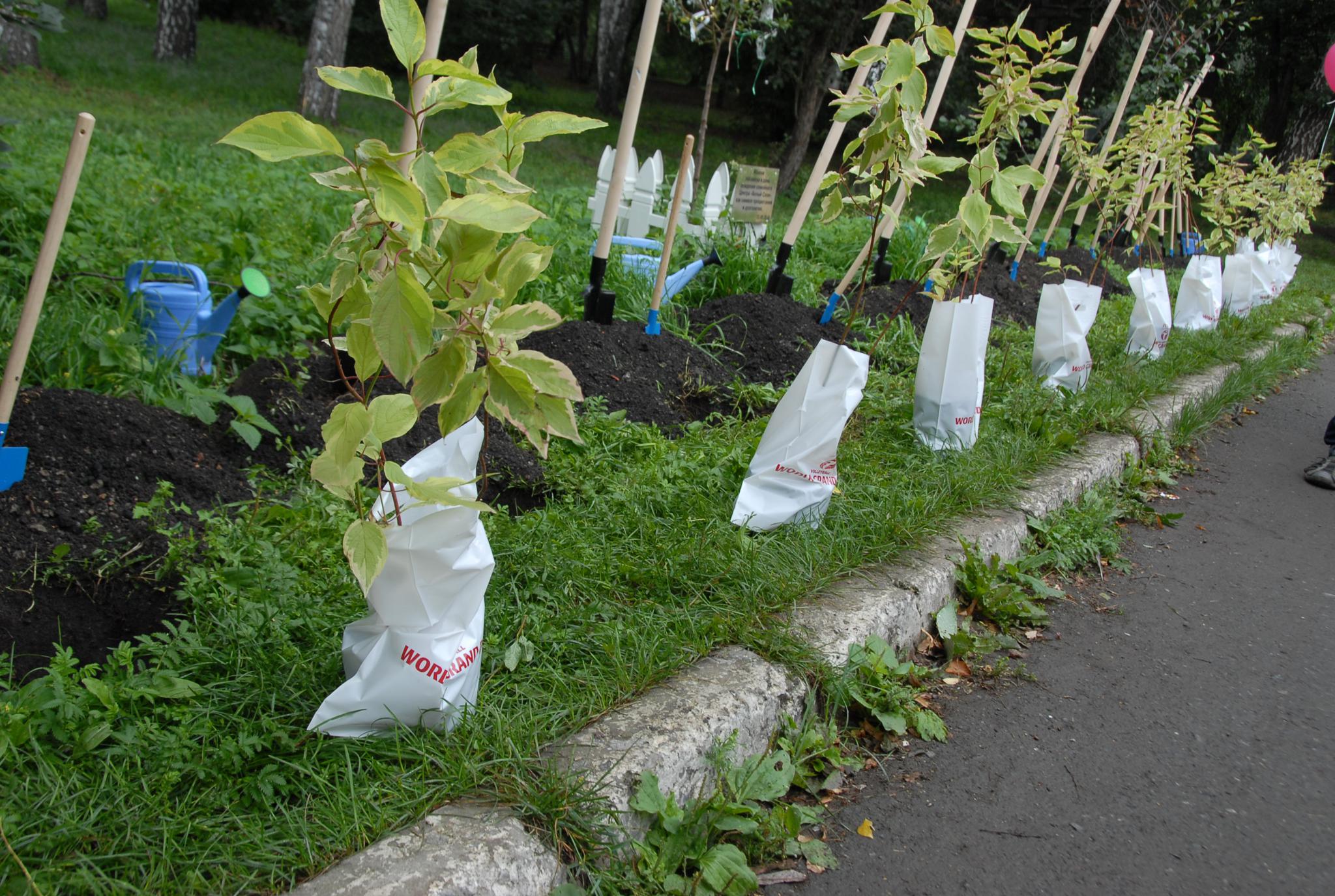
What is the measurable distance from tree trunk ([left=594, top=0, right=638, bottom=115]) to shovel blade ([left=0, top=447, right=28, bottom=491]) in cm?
1547

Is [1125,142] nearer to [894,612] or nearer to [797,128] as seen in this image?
[894,612]

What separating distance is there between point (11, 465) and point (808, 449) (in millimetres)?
1932

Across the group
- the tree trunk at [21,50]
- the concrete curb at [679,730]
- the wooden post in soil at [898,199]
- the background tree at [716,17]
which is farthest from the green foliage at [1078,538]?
the tree trunk at [21,50]

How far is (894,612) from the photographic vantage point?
2402 mm

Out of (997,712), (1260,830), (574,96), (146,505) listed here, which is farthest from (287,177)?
(574,96)

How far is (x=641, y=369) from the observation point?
3727 millimetres

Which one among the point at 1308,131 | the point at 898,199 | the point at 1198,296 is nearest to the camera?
the point at 898,199

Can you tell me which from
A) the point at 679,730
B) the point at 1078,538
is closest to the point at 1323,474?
the point at 1078,538

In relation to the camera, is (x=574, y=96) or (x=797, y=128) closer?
Result: (x=797, y=128)

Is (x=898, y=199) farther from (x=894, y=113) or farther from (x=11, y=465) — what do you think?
(x=11, y=465)

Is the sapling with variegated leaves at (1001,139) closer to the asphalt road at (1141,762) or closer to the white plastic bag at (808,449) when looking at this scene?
the white plastic bag at (808,449)

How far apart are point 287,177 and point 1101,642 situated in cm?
601

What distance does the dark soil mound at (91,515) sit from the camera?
201 centimetres

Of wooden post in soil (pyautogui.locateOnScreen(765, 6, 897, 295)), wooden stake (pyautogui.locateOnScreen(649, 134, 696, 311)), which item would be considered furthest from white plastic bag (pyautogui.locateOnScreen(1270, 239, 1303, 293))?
wooden stake (pyautogui.locateOnScreen(649, 134, 696, 311))
